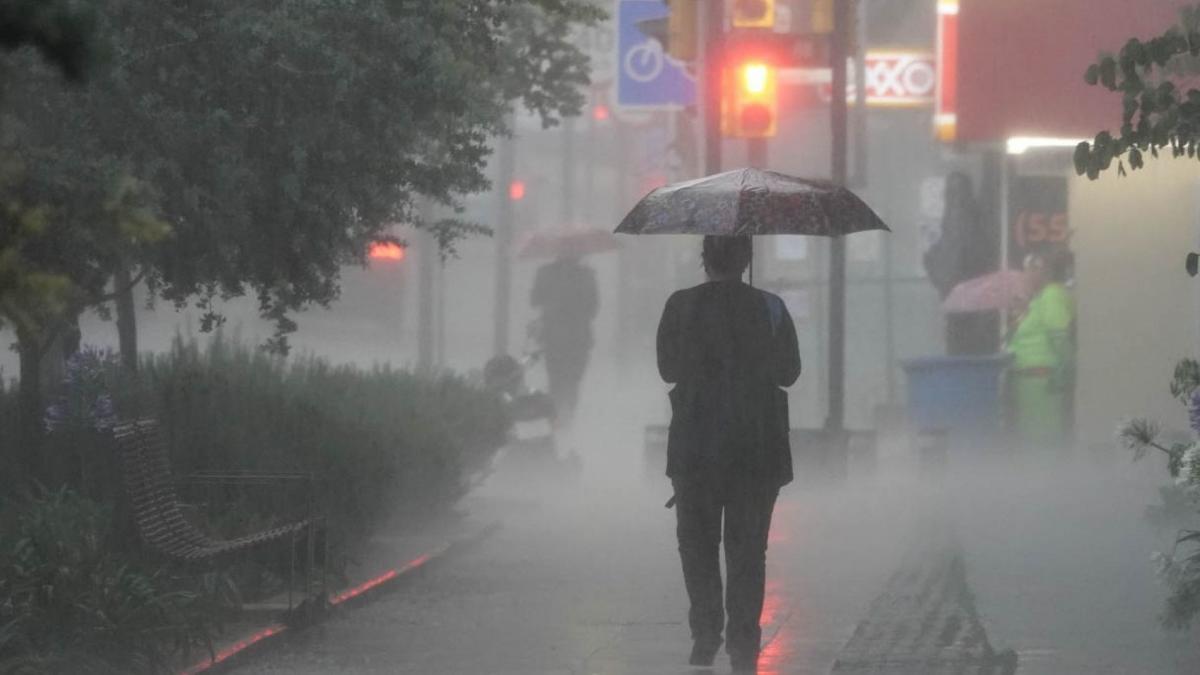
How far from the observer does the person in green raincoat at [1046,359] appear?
22.2 metres

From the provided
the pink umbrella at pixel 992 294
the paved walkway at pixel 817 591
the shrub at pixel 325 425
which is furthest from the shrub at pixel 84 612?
the pink umbrella at pixel 992 294

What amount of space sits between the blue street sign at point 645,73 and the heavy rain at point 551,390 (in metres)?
6.16

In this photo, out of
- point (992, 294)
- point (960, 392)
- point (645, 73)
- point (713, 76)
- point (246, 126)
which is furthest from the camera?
point (645, 73)

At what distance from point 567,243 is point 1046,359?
695 centimetres

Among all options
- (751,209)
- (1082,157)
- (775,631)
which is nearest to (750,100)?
(775,631)

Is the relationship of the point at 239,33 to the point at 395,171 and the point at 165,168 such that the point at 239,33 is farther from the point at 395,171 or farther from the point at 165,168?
the point at 395,171

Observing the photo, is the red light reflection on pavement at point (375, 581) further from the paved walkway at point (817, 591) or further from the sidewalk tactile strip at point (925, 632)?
the sidewalk tactile strip at point (925, 632)

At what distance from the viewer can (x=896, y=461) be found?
940 inches

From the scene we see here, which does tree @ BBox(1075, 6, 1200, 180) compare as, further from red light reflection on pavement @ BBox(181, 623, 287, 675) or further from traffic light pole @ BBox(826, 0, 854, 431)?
traffic light pole @ BBox(826, 0, 854, 431)

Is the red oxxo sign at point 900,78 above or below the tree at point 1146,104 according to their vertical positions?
above

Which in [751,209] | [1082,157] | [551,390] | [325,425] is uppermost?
[1082,157]

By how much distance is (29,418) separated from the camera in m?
12.5

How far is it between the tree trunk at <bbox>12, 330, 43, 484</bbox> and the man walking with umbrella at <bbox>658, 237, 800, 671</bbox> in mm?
4274

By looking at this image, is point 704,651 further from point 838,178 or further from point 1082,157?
point 838,178
